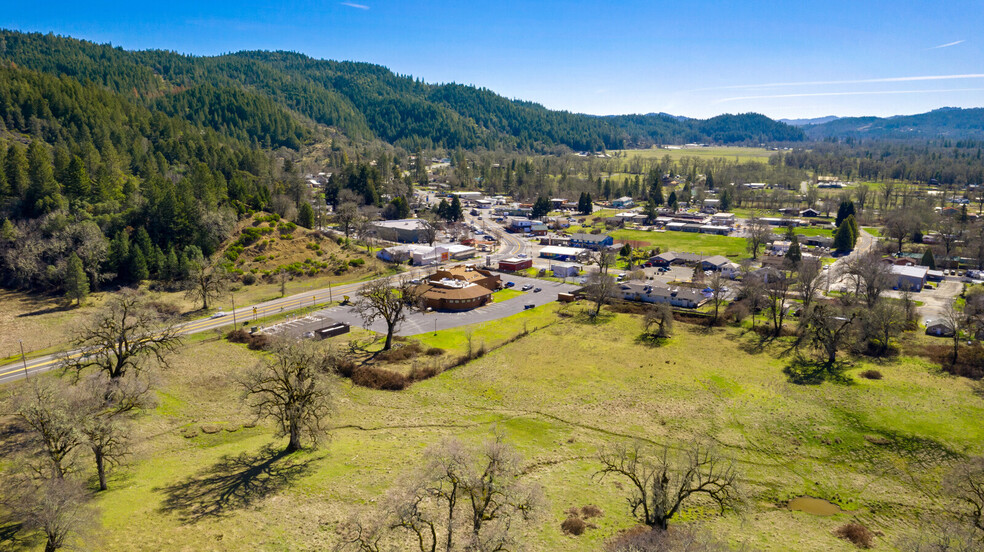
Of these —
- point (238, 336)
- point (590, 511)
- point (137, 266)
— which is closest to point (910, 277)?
point (590, 511)

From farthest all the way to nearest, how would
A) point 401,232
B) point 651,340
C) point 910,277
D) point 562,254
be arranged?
point 401,232 < point 562,254 < point 910,277 < point 651,340

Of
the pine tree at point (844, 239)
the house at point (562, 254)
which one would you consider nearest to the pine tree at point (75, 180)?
the house at point (562, 254)

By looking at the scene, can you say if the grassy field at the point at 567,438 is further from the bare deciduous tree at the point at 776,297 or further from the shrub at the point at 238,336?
the bare deciduous tree at the point at 776,297

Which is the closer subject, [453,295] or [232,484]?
[232,484]

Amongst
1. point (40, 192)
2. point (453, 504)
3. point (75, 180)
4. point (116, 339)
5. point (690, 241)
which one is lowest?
point (690, 241)

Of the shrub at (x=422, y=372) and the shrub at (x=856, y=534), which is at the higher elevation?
the shrub at (x=422, y=372)

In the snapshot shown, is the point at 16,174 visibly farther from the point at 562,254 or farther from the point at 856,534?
the point at 856,534

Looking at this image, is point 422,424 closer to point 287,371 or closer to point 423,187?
point 287,371

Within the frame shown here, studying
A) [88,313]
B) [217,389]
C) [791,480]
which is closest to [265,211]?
[88,313]
